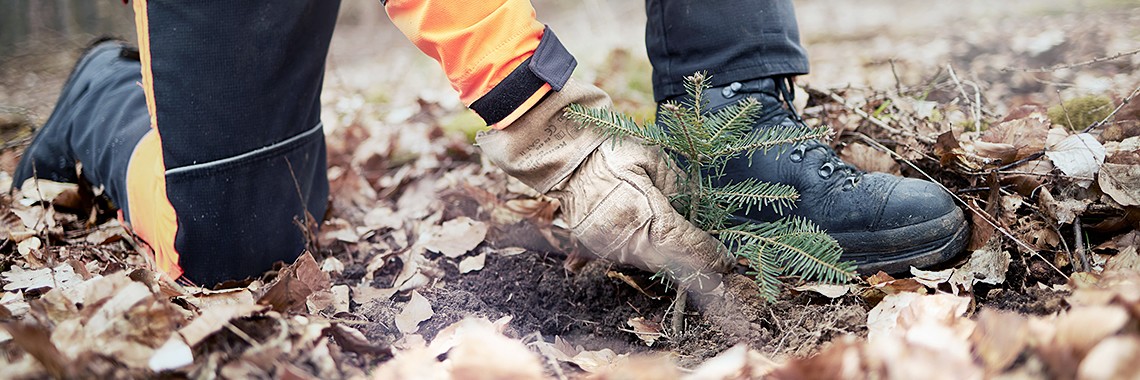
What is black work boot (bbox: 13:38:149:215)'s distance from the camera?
213cm

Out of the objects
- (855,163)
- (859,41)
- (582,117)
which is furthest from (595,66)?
(582,117)

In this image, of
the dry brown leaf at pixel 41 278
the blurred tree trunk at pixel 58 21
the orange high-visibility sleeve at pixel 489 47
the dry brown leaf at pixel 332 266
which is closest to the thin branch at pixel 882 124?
the orange high-visibility sleeve at pixel 489 47

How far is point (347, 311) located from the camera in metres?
Answer: 1.71

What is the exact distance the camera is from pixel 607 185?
1.61 m

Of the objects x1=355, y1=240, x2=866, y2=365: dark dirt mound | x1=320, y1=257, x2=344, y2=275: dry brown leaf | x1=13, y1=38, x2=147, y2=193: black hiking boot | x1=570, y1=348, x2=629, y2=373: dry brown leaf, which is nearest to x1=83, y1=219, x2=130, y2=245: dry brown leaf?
x1=13, y1=38, x2=147, y2=193: black hiking boot

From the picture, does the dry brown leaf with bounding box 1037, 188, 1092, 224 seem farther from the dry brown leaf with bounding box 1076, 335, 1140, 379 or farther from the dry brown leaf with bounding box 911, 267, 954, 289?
the dry brown leaf with bounding box 1076, 335, 1140, 379

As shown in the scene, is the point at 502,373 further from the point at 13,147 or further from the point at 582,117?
the point at 13,147

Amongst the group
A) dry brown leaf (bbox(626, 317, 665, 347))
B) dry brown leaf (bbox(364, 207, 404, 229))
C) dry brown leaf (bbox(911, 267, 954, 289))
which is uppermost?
dry brown leaf (bbox(911, 267, 954, 289))

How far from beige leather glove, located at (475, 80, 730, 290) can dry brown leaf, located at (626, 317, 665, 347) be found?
134 mm

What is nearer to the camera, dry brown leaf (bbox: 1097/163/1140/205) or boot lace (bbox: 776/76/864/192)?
dry brown leaf (bbox: 1097/163/1140/205)

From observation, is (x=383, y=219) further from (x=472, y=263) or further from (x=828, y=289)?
(x=828, y=289)

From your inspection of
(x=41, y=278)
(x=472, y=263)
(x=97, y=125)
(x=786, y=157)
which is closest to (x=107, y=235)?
(x=97, y=125)

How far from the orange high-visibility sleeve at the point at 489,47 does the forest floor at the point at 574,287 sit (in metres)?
0.49

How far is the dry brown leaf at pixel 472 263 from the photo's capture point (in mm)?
2006
